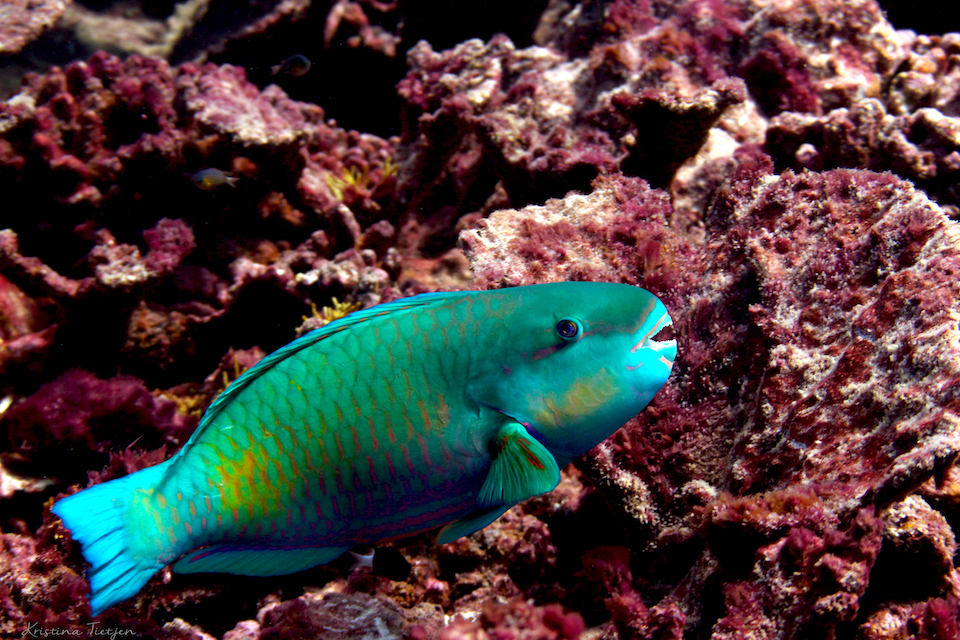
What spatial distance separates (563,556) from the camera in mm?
2770

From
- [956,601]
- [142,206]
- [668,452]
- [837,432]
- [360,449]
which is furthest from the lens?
[142,206]

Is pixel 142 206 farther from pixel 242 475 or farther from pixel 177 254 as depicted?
pixel 242 475

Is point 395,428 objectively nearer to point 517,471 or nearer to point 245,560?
point 517,471

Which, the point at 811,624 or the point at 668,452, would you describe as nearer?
the point at 811,624

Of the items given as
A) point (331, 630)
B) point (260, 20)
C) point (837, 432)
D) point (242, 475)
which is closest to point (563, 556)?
point (331, 630)

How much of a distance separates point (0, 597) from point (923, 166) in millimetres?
6993

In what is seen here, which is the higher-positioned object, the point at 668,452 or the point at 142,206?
the point at 668,452

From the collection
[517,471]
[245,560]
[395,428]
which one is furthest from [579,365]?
[245,560]

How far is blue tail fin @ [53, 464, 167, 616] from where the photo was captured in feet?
5.34

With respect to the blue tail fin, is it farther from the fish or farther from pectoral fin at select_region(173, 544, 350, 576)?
pectoral fin at select_region(173, 544, 350, 576)

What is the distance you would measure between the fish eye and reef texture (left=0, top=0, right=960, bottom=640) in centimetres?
80

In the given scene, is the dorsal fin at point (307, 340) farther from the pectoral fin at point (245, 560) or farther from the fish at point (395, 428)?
the pectoral fin at point (245, 560)

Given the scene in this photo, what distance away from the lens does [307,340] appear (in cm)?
182

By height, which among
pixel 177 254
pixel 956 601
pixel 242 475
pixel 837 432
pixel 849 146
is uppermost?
pixel 849 146
